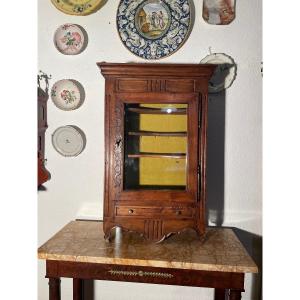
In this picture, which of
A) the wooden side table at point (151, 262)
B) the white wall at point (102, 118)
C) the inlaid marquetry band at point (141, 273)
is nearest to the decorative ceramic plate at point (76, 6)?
the white wall at point (102, 118)

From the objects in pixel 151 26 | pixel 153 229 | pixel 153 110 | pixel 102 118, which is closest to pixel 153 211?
pixel 153 229

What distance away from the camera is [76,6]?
5.98 feet

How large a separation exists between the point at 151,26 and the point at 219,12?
0.40m

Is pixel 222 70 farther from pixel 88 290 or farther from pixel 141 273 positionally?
pixel 88 290

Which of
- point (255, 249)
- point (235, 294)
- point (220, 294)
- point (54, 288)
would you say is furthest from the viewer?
point (255, 249)

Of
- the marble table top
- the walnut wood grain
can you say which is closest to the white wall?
the marble table top

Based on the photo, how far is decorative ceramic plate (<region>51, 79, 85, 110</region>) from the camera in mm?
1873

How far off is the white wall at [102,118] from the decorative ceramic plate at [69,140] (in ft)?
0.12

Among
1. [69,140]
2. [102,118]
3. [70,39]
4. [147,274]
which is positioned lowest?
[147,274]

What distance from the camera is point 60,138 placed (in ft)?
6.25

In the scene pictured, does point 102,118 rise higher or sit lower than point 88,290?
higher

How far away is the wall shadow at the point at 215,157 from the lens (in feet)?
6.01

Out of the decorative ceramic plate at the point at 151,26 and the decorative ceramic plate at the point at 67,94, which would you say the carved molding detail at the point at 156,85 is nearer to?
the decorative ceramic plate at the point at 151,26
